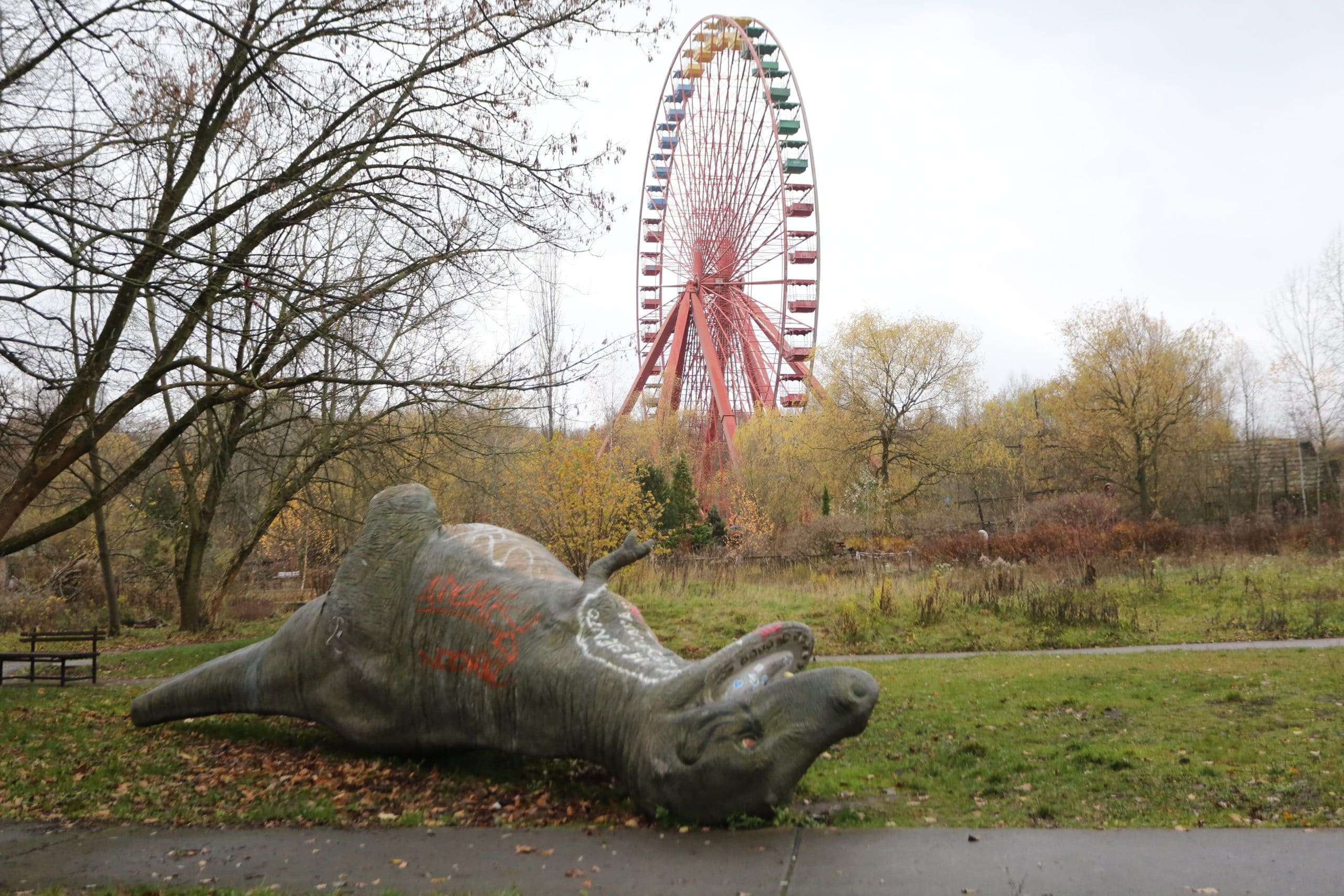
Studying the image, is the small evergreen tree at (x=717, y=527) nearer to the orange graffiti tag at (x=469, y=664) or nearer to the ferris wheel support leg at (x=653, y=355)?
the ferris wheel support leg at (x=653, y=355)

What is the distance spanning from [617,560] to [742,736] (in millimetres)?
1716

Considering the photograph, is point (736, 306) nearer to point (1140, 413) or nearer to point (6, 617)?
point (1140, 413)

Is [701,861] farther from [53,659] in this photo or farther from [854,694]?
[53,659]

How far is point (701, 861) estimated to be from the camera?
16.2 ft

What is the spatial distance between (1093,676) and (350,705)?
724cm

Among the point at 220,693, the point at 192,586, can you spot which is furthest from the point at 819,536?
the point at 220,693

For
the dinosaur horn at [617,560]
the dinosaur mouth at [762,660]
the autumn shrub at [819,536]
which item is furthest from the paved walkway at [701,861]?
the autumn shrub at [819,536]

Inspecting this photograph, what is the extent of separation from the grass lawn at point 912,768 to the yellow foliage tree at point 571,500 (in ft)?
39.1

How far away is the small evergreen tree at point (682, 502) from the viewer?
33.6 meters

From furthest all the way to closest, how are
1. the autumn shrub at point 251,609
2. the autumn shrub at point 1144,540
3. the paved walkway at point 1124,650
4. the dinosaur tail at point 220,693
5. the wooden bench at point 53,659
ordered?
the autumn shrub at point 251,609 < the autumn shrub at point 1144,540 < the paved walkway at point 1124,650 < the wooden bench at point 53,659 < the dinosaur tail at point 220,693

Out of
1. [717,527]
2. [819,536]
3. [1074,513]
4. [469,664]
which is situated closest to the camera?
[469,664]

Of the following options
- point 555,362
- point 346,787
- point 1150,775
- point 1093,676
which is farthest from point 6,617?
point 1150,775

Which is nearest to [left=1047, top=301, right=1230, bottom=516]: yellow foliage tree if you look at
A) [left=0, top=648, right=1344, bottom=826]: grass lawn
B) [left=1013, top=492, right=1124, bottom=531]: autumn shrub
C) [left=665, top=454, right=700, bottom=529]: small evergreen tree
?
[left=1013, top=492, right=1124, bottom=531]: autumn shrub

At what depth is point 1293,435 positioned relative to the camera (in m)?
38.7
